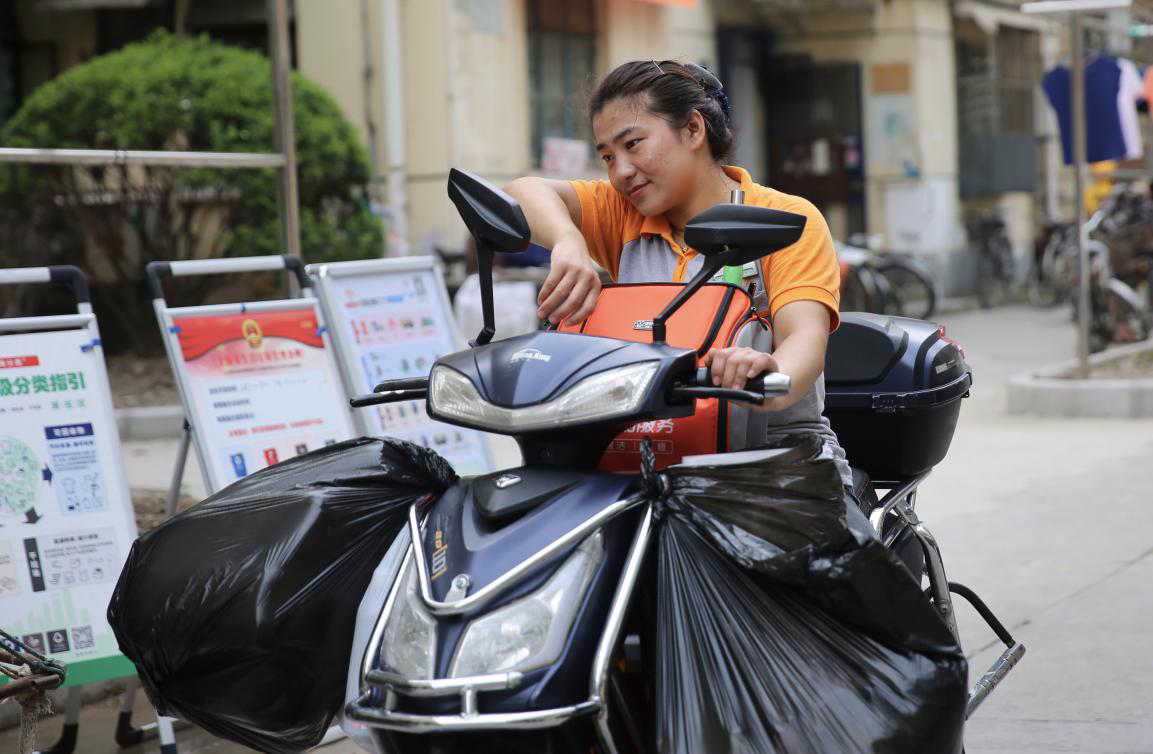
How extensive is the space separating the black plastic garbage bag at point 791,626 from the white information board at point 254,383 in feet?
8.05

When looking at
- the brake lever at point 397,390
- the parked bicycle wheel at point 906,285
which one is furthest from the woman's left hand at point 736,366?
the parked bicycle wheel at point 906,285

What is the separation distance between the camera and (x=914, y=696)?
2.39 metres

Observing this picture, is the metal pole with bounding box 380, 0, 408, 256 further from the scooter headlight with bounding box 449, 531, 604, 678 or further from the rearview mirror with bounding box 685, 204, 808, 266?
the scooter headlight with bounding box 449, 531, 604, 678

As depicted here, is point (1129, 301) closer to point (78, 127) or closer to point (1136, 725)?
point (78, 127)

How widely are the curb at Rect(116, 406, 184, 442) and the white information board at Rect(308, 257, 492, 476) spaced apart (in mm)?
5161

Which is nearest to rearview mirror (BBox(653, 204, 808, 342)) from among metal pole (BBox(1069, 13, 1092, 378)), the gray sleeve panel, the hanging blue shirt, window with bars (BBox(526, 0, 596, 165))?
the gray sleeve panel

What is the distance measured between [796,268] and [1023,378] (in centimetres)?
832

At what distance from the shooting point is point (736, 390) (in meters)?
2.47

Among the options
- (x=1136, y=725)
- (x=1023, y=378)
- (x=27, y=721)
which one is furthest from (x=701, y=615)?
(x=1023, y=378)

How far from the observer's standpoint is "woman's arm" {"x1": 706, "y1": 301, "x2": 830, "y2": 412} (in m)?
2.49

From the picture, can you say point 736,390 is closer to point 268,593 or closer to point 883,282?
point 268,593

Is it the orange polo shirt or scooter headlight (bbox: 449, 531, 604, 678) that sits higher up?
the orange polo shirt

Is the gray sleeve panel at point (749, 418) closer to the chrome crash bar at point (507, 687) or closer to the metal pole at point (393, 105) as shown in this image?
the chrome crash bar at point (507, 687)

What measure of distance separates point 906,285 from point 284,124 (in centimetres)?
1414
